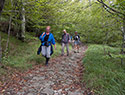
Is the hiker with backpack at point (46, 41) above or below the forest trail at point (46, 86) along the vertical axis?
above

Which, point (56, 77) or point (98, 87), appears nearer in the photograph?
point (98, 87)

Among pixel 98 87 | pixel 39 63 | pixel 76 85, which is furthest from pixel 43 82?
pixel 39 63

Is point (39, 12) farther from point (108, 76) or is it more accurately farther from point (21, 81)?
point (108, 76)

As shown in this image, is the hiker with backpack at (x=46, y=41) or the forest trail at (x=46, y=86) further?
the hiker with backpack at (x=46, y=41)

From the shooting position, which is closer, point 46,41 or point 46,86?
point 46,86

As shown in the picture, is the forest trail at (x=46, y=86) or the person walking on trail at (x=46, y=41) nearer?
the forest trail at (x=46, y=86)

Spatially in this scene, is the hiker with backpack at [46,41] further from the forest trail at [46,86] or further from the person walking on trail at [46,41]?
the forest trail at [46,86]

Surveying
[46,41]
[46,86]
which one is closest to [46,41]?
[46,41]

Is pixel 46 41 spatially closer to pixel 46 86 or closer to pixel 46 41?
pixel 46 41

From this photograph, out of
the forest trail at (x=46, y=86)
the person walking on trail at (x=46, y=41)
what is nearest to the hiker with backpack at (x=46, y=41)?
the person walking on trail at (x=46, y=41)

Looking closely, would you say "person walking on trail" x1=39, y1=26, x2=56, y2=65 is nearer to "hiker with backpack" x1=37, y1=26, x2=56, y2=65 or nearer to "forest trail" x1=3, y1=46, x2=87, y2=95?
"hiker with backpack" x1=37, y1=26, x2=56, y2=65

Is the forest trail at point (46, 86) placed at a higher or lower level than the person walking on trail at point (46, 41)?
lower

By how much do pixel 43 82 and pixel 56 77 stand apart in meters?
0.73

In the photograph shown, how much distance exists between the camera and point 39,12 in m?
4.44
